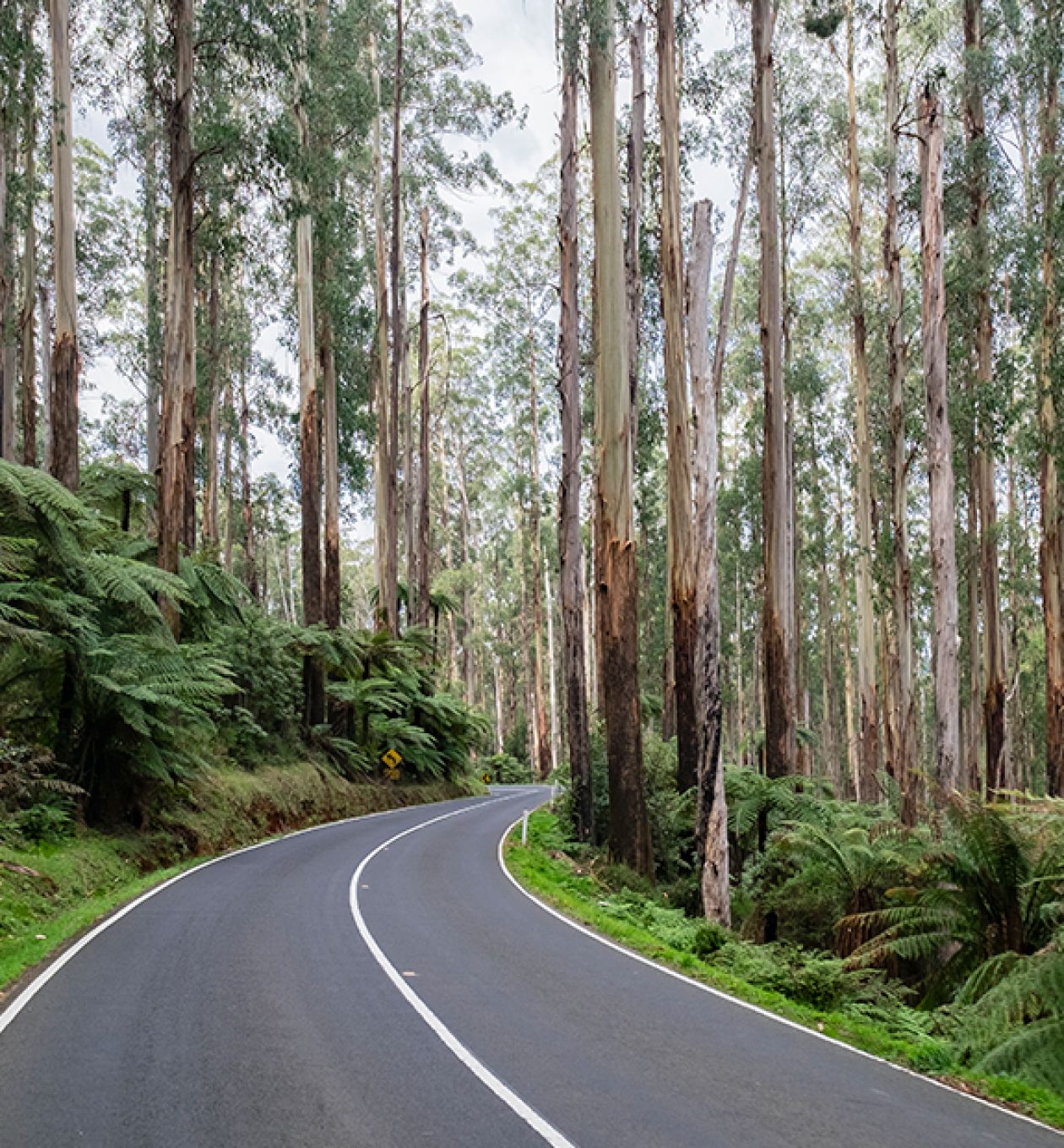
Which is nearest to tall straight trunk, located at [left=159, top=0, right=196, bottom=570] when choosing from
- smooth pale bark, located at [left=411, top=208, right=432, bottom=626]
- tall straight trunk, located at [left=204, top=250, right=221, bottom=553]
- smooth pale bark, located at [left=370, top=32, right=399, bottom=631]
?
tall straight trunk, located at [left=204, top=250, right=221, bottom=553]

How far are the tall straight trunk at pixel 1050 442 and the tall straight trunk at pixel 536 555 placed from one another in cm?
2222

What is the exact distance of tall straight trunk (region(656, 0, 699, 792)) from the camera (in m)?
17.0

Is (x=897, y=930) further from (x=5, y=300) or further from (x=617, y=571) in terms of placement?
(x=5, y=300)

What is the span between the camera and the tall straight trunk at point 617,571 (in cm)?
1623

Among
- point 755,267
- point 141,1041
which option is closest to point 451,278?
point 755,267

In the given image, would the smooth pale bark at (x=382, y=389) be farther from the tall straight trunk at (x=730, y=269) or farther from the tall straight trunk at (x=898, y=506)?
the tall straight trunk at (x=898, y=506)

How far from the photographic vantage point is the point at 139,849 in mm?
15750

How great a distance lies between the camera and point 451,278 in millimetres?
41875

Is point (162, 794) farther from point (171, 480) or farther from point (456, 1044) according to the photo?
point (456, 1044)

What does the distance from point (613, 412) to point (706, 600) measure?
142 inches

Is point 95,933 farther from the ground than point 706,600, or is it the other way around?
point 706,600

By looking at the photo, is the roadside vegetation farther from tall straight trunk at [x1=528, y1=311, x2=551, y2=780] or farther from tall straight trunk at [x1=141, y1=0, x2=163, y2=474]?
tall straight trunk at [x1=528, y1=311, x2=551, y2=780]

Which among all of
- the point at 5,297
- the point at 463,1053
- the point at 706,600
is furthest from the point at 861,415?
the point at 463,1053

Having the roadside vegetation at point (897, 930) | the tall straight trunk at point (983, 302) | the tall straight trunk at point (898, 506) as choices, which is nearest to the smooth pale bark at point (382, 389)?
the tall straight trunk at point (898, 506)
